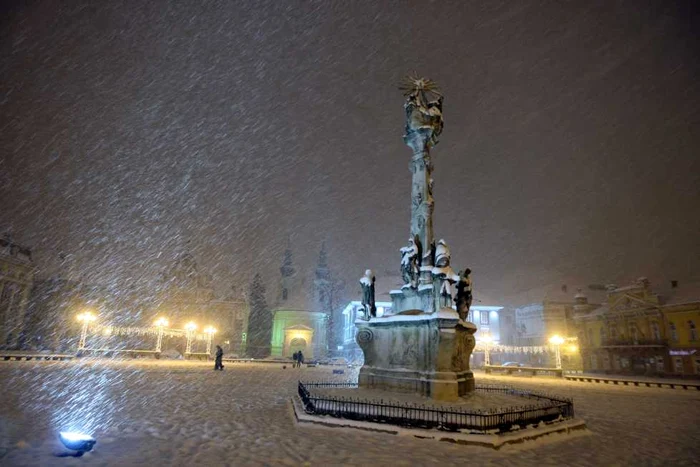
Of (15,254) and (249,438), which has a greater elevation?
(15,254)

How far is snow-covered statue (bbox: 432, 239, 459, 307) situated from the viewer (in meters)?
14.9

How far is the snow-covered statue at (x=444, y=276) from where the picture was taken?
1491 centimetres

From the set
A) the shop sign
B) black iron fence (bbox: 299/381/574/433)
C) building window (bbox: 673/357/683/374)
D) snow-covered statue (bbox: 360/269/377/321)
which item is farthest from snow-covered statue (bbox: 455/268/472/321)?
building window (bbox: 673/357/683/374)

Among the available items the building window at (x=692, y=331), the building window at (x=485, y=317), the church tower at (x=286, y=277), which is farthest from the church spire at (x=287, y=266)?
the building window at (x=692, y=331)

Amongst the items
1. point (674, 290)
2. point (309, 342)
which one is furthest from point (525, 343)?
point (309, 342)

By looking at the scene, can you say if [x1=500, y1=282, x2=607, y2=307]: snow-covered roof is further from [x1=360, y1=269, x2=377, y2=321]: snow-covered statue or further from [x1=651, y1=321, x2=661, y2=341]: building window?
[x1=360, y1=269, x2=377, y2=321]: snow-covered statue

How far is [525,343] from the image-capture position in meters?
66.1

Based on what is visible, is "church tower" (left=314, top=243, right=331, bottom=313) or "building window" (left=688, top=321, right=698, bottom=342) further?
"church tower" (left=314, top=243, right=331, bottom=313)

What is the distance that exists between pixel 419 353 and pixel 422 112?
1013 cm

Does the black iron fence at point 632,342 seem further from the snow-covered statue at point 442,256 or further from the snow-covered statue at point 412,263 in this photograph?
the snow-covered statue at point 412,263

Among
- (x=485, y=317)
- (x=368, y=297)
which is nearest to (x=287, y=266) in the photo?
(x=485, y=317)

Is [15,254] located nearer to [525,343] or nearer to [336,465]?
[336,465]

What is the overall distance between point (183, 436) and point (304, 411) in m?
3.39

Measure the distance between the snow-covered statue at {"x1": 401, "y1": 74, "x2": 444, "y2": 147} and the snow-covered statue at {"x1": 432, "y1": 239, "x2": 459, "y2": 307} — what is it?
5201mm
